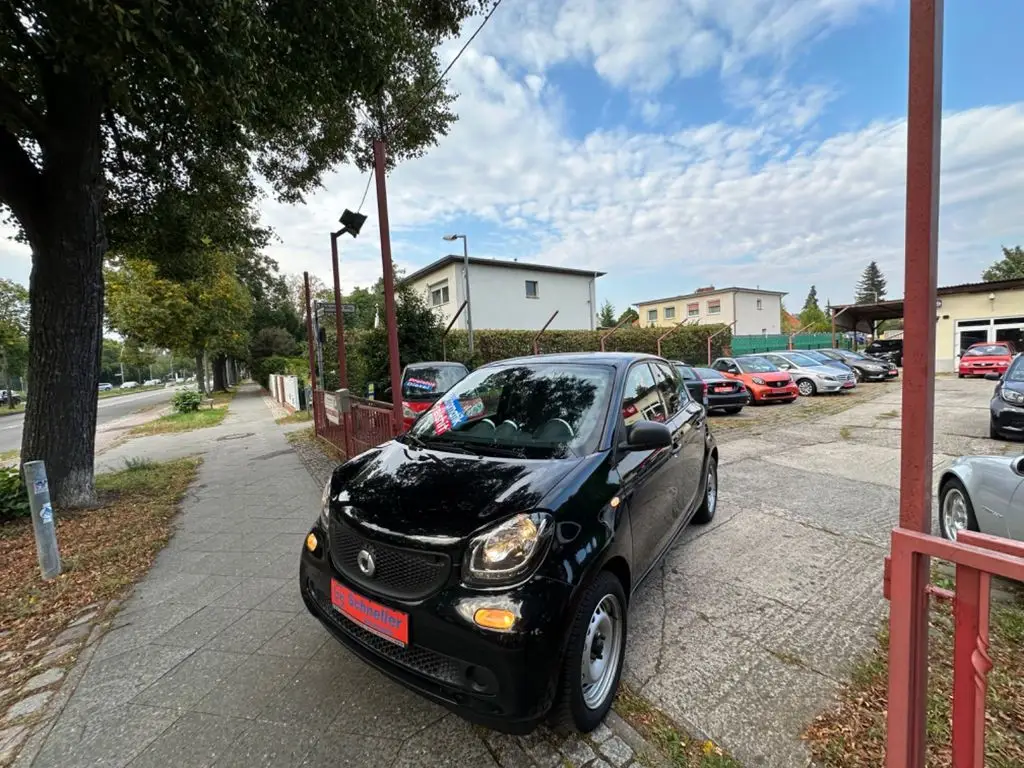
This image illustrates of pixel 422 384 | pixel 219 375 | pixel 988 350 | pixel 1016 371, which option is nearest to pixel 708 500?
pixel 422 384

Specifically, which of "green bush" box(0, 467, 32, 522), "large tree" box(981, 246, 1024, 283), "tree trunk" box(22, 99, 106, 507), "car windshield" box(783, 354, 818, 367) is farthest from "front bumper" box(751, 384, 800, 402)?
"large tree" box(981, 246, 1024, 283)

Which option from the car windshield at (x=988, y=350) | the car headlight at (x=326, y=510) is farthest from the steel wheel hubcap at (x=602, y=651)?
the car windshield at (x=988, y=350)

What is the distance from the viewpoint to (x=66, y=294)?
5.18 m

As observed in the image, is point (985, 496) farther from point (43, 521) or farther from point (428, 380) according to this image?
point (428, 380)

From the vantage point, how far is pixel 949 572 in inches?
133

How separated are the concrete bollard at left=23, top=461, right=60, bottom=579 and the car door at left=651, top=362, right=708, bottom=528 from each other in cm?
478

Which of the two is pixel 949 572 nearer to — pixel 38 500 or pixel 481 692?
pixel 481 692

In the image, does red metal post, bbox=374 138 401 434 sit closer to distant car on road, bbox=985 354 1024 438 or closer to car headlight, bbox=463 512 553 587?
car headlight, bbox=463 512 553 587

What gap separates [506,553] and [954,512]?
3985 mm

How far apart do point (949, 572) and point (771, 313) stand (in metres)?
42.9

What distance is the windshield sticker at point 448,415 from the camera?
10.5 ft

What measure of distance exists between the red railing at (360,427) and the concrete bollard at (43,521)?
2.73 m

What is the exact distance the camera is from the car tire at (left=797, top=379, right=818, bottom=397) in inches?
591

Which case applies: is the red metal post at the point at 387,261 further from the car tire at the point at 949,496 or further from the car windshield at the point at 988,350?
the car windshield at the point at 988,350
